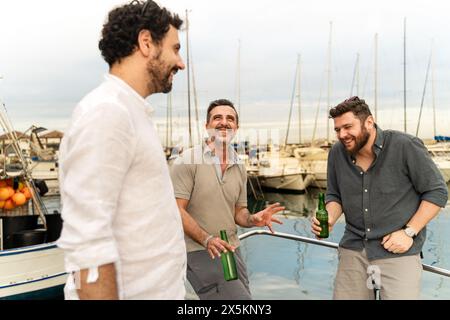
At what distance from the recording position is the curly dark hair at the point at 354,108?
9.22 ft

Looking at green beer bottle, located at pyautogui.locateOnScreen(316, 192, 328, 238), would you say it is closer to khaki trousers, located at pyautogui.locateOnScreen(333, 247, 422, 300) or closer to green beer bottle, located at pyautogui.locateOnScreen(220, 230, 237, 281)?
khaki trousers, located at pyautogui.locateOnScreen(333, 247, 422, 300)

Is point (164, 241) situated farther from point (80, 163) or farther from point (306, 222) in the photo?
point (306, 222)

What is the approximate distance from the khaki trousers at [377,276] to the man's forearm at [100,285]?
206 centimetres

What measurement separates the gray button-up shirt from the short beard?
1805 millimetres

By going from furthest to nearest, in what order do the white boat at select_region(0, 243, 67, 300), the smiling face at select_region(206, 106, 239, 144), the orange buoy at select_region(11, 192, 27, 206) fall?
the orange buoy at select_region(11, 192, 27, 206) < the white boat at select_region(0, 243, 67, 300) < the smiling face at select_region(206, 106, 239, 144)

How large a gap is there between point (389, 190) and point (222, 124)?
1158 millimetres

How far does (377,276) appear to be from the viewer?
284 cm

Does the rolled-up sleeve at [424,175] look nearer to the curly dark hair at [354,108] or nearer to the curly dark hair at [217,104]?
the curly dark hair at [354,108]

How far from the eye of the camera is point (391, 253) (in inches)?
110

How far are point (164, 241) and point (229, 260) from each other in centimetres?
143

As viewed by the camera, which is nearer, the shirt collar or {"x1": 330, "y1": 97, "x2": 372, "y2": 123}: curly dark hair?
the shirt collar

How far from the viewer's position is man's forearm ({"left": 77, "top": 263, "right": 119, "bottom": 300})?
1.20m

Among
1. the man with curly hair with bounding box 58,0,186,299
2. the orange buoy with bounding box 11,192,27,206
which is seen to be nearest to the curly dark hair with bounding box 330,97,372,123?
the man with curly hair with bounding box 58,0,186,299
